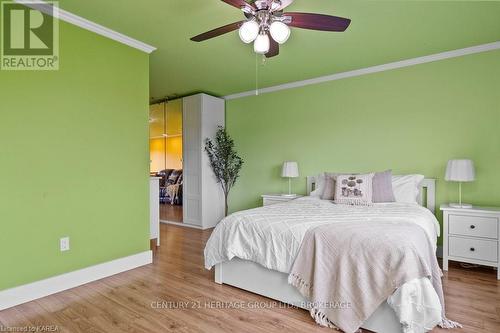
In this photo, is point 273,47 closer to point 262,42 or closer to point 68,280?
point 262,42

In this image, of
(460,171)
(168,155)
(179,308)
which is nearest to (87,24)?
(179,308)

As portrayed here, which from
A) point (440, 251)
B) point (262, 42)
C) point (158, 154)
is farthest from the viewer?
point (158, 154)

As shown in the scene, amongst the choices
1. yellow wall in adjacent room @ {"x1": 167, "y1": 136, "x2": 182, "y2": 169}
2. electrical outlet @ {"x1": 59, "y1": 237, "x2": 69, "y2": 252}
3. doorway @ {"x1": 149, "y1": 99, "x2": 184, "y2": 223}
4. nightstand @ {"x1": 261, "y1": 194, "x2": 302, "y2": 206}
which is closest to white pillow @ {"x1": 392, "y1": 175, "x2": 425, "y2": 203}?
nightstand @ {"x1": 261, "y1": 194, "x2": 302, "y2": 206}

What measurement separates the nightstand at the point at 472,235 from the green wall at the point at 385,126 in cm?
45

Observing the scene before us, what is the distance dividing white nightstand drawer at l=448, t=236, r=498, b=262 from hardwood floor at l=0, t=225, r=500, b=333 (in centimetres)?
19

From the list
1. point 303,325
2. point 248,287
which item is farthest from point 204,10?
point 303,325

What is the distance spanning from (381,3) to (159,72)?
290cm

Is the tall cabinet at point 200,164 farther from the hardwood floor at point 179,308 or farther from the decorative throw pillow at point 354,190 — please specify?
the decorative throw pillow at point 354,190

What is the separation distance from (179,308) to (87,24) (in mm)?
2682

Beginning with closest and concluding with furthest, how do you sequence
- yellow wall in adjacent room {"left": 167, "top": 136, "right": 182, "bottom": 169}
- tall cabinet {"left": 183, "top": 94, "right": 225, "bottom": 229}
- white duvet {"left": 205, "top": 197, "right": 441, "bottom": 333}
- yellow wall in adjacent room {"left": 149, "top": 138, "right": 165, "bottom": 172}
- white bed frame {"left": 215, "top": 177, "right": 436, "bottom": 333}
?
white duvet {"left": 205, "top": 197, "right": 441, "bottom": 333}, white bed frame {"left": 215, "top": 177, "right": 436, "bottom": 333}, tall cabinet {"left": 183, "top": 94, "right": 225, "bottom": 229}, yellow wall in adjacent room {"left": 167, "top": 136, "right": 182, "bottom": 169}, yellow wall in adjacent room {"left": 149, "top": 138, "right": 165, "bottom": 172}

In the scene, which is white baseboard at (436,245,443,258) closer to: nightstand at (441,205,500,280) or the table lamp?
nightstand at (441,205,500,280)

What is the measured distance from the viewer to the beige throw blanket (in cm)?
167

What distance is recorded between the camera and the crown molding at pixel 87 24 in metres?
2.28

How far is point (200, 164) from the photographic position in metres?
4.88
